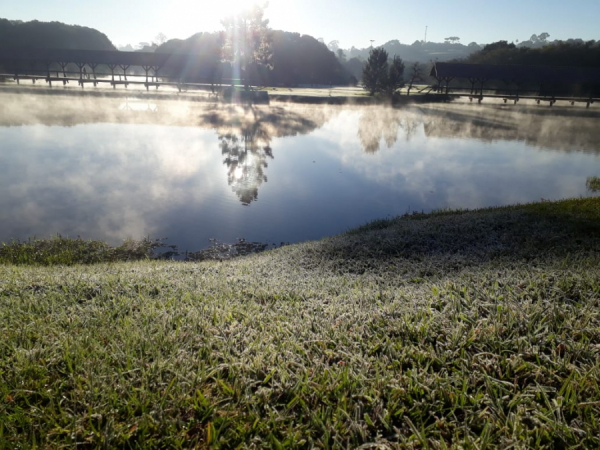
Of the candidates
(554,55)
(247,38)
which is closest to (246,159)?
(247,38)

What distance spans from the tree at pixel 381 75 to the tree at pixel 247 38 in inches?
536

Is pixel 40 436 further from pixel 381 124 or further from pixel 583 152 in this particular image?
pixel 381 124

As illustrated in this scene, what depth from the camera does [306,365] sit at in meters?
2.58

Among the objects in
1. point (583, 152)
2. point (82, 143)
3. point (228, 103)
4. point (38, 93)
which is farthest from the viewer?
point (228, 103)

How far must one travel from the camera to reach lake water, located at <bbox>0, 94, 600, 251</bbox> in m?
10.7

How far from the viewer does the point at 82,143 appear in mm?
18734

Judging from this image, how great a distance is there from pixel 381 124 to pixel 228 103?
19084 millimetres

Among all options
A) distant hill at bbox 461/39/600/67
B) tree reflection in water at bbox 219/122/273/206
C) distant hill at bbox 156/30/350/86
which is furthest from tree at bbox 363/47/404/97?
tree reflection in water at bbox 219/122/273/206

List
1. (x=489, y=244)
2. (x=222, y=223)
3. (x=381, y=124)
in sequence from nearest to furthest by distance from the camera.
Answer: (x=489, y=244), (x=222, y=223), (x=381, y=124)

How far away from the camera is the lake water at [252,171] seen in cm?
1066

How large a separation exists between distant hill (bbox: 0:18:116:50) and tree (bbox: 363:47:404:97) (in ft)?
227

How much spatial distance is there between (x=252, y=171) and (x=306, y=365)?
44.5 feet

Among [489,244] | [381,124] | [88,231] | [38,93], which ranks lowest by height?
[88,231]

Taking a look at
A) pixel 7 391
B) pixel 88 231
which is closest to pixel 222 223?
pixel 88 231
